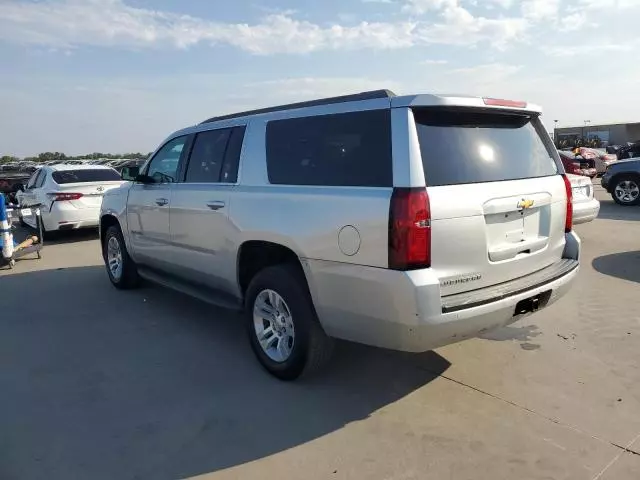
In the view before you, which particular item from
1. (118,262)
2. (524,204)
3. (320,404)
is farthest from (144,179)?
(524,204)

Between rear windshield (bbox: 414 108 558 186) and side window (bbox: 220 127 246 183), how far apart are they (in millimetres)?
1787

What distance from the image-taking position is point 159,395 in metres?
3.84

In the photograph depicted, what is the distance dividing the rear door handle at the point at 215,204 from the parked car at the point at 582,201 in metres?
6.35

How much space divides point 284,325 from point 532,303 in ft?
5.80

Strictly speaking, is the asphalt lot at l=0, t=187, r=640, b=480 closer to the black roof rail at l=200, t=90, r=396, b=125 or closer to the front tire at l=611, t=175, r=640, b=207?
the black roof rail at l=200, t=90, r=396, b=125

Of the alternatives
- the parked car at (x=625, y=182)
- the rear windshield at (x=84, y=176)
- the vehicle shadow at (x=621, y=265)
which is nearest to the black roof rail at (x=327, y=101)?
the vehicle shadow at (x=621, y=265)

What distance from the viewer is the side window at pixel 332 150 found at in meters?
3.27

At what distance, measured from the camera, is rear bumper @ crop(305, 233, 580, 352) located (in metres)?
3.03

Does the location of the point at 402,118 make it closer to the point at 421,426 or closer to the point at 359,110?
the point at 359,110

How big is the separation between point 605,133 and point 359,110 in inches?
2671

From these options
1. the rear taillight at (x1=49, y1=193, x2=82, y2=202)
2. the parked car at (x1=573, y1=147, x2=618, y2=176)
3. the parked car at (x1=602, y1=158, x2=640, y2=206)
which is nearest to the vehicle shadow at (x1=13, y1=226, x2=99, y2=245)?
the rear taillight at (x1=49, y1=193, x2=82, y2=202)

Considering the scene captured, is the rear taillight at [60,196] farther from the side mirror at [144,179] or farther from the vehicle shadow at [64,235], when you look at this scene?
the side mirror at [144,179]

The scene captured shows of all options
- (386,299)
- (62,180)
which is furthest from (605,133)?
(386,299)

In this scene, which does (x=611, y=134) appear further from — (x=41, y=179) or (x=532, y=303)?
(x=532, y=303)
